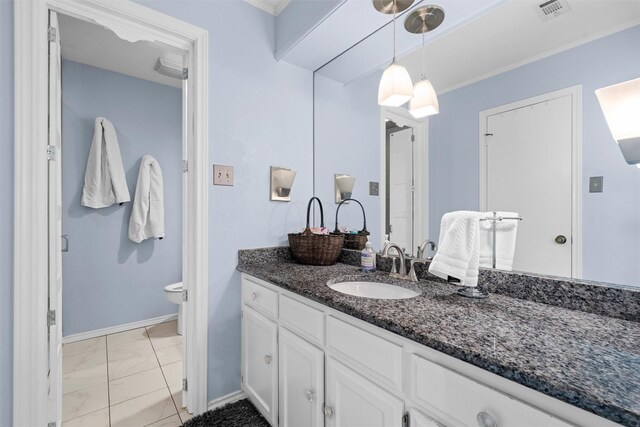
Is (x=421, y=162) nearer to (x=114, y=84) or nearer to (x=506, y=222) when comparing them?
(x=506, y=222)

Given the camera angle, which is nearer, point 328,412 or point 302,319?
point 328,412

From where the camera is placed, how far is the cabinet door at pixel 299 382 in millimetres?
1117

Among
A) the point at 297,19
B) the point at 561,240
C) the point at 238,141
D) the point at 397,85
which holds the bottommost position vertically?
the point at 561,240

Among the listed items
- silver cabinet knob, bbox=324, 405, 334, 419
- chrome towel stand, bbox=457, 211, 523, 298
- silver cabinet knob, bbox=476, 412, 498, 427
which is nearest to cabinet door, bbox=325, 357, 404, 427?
silver cabinet knob, bbox=324, 405, 334, 419

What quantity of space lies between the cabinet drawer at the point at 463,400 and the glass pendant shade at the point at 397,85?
1.08 m

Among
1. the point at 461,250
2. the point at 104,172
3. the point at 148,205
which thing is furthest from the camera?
the point at 148,205

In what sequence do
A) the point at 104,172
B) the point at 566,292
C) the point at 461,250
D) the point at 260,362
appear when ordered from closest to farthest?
1. the point at 566,292
2. the point at 461,250
3. the point at 260,362
4. the point at 104,172

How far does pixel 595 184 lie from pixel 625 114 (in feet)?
0.66

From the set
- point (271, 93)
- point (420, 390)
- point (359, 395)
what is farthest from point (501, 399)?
point (271, 93)

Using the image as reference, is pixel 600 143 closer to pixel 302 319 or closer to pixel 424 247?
pixel 424 247

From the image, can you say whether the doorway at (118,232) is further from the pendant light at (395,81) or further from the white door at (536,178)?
the white door at (536,178)

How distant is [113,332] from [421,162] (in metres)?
3.05

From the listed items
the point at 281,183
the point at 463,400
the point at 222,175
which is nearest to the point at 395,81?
the point at 281,183

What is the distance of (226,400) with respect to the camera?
167 centimetres
